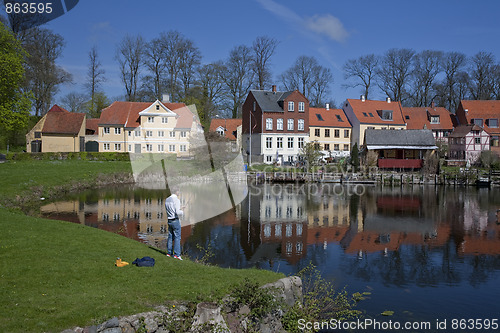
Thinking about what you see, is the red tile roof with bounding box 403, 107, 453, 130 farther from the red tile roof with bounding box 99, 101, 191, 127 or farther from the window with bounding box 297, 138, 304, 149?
the red tile roof with bounding box 99, 101, 191, 127

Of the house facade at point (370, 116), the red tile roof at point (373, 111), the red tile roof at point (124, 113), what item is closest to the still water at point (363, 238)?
the red tile roof at point (124, 113)

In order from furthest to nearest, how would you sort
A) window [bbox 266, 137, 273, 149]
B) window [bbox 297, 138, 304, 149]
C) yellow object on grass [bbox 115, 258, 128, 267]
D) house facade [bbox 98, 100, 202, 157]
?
house facade [bbox 98, 100, 202, 157], window [bbox 297, 138, 304, 149], window [bbox 266, 137, 273, 149], yellow object on grass [bbox 115, 258, 128, 267]

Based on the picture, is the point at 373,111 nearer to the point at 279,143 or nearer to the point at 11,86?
the point at 279,143

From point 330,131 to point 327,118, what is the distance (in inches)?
77.3

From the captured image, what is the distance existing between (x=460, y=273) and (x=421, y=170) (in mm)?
33835

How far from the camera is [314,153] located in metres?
44.0

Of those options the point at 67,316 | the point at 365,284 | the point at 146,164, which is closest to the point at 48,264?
the point at 67,316

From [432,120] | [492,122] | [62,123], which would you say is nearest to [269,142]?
[432,120]

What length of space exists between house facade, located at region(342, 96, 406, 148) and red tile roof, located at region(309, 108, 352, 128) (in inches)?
41.5

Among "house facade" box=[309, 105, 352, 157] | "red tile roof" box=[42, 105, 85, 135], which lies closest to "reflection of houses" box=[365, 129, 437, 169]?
"house facade" box=[309, 105, 352, 157]

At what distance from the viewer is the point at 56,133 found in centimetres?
4966

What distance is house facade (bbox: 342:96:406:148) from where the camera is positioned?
53.6m

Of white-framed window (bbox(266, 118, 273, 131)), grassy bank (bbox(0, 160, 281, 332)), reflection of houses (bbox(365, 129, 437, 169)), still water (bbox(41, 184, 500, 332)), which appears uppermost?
white-framed window (bbox(266, 118, 273, 131))

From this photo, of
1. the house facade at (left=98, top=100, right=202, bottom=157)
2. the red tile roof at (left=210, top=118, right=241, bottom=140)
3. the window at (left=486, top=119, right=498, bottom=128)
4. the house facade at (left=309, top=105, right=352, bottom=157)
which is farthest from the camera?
the red tile roof at (left=210, top=118, right=241, bottom=140)
